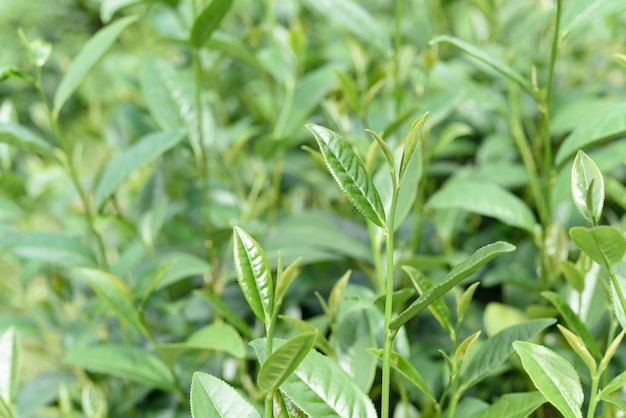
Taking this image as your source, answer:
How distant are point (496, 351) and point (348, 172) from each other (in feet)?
0.55

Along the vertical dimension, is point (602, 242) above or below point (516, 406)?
above

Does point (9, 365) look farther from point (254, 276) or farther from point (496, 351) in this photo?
point (496, 351)

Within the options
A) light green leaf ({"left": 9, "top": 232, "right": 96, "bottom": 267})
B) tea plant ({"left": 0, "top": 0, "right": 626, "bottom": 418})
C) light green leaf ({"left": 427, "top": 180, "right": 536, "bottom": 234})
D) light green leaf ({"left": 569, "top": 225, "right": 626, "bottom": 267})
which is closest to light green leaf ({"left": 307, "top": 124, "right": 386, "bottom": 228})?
tea plant ({"left": 0, "top": 0, "right": 626, "bottom": 418})

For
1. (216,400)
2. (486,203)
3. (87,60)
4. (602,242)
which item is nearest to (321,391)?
(216,400)

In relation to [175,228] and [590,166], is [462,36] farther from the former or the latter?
[590,166]

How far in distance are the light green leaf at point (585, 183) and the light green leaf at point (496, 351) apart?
3.4 inches

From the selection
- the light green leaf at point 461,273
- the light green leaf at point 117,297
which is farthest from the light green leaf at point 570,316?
the light green leaf at point 117,297

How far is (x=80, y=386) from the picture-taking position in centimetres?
73

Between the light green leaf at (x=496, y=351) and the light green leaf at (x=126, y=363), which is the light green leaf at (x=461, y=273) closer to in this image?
the light green leaf at (x=496, y=351)

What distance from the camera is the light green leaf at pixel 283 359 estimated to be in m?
0.29

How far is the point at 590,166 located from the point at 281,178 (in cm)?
56

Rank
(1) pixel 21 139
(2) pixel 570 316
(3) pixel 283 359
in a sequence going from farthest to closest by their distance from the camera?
(1) pixel 21 139
(2) pixel 570 316
(3) pixel 283 359

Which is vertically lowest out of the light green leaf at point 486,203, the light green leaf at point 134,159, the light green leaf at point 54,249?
the light green leaf at point 54,249

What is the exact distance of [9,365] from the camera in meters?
0.47
